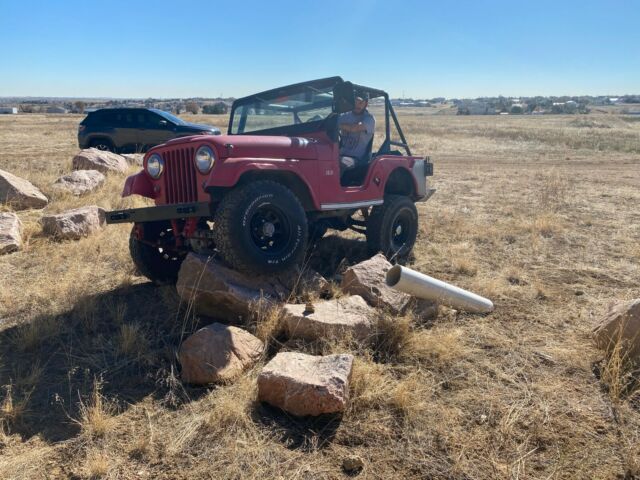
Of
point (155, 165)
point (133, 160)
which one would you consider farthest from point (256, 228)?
point (133, 160)

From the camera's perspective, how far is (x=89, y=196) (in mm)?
9672

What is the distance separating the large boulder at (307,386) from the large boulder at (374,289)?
1.21 m

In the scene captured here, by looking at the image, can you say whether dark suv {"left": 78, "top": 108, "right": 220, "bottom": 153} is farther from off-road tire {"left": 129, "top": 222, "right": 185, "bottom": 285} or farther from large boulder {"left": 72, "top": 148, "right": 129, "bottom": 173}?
off-road tire {"left": 129, "top": 222, "right": 185, "bottom": 285}

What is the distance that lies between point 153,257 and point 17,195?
4798 millimetres

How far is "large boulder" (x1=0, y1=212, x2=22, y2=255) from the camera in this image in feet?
21.8

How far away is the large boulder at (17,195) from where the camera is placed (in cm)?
876

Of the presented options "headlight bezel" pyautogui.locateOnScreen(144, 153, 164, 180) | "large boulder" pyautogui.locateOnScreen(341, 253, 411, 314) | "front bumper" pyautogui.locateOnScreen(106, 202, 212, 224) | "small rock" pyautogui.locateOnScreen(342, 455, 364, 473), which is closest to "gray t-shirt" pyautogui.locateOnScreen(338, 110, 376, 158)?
"large boulder" pyautogui.locateOnScreen(341, 253, 411, 314)

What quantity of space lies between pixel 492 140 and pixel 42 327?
27670 millimetres

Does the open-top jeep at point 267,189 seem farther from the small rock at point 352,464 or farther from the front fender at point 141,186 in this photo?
the small rock at point 352,464

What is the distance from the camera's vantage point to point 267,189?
180 inches

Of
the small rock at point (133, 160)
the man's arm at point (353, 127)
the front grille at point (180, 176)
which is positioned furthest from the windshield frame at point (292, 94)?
the small rock at point (133, 160)

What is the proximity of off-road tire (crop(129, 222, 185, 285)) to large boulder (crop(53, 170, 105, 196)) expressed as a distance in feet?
17.1

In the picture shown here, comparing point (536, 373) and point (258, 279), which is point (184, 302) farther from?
point (536, 373)

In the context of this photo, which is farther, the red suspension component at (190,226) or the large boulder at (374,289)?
the red suspension component at (190,226)
